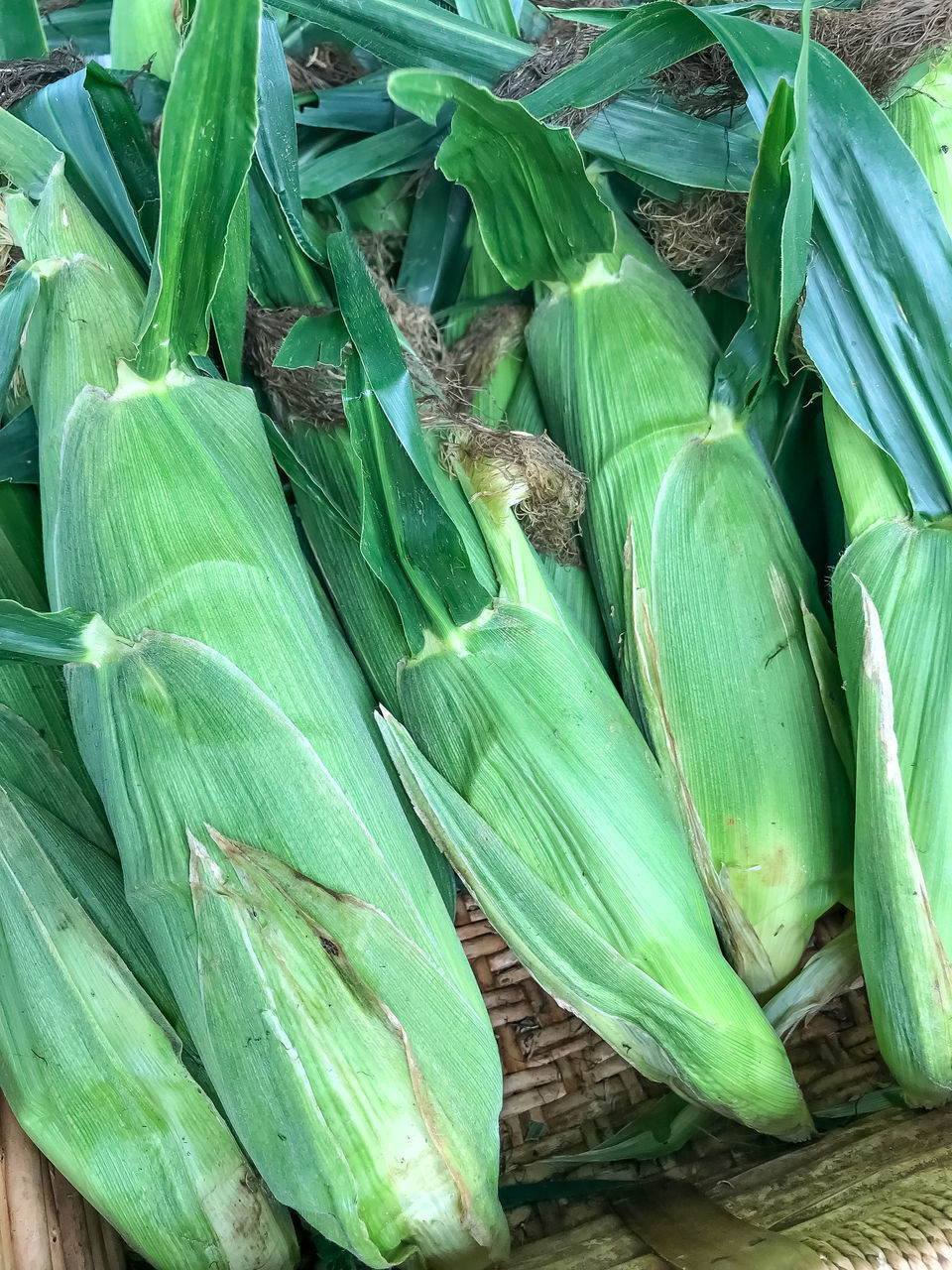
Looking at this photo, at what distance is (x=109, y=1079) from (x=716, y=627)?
0.57 metres

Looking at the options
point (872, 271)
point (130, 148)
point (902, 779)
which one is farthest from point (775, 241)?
point (130, 148)

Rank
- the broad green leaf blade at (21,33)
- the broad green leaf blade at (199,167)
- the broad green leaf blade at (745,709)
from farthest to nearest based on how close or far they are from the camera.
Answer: the broad green leaf blade at (21,33) < the broad green leaf blade at (745,709) < the broad green leaf blade at (199,167)

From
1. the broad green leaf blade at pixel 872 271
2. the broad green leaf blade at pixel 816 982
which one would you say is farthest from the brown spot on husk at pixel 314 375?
the broad green leaf blade at pixel 816 982

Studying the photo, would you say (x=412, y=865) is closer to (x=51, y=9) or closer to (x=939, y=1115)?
(x=939, y=1115)

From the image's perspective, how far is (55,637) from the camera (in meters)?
0.60

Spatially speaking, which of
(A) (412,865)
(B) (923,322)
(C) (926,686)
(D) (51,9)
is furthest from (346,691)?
(D) (51,9)

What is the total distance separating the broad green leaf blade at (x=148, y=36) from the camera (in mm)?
927

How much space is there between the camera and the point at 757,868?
75 cm

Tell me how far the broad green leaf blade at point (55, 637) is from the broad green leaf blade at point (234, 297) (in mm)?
260

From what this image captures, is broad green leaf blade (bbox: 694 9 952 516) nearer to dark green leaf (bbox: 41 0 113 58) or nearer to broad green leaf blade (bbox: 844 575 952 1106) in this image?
broad green leaf blade (bbox: 844 575 952 1106)

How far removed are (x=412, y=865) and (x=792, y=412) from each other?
0.59 meters

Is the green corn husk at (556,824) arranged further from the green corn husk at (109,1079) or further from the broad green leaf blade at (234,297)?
the green corn husk at (109,1079)

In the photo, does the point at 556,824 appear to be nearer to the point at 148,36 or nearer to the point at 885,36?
the point at 885,36

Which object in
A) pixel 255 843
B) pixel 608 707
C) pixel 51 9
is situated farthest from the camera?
pixel 51 9
